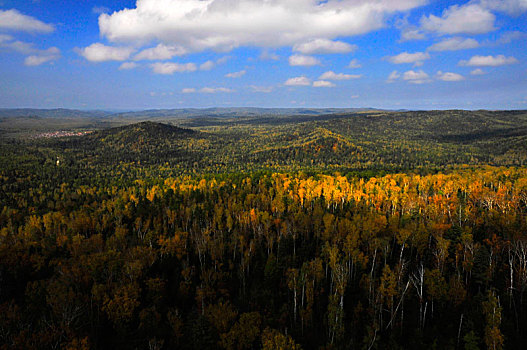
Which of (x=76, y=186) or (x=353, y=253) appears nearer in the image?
(x=353, y=253)

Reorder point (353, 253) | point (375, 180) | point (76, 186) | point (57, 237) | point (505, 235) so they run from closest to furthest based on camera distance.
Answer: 1. point (353, 253)
2. point (505, 235)
3. point (57, 237)
4. point (375, 180)
5. point (76, 186)

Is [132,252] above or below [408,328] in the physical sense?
above

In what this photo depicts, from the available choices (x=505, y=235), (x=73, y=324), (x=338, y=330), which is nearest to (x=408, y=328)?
(x=338, y=330)

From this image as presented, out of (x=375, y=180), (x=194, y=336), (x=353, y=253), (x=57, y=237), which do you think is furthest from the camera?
(x=375, y=180)

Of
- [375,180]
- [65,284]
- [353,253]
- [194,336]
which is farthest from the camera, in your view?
[375,180]

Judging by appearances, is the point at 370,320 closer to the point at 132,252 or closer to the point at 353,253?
the point at 353,253

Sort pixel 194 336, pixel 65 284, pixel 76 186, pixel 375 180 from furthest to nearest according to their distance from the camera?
pixel 76 186 < pixel 375 180 < pixel 65 284 < pixel 194 336

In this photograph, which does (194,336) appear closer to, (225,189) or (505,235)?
(505,235)

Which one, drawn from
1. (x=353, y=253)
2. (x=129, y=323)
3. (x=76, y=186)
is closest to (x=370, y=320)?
(x=353, y=253)

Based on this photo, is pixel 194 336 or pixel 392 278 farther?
pixel 392 278
